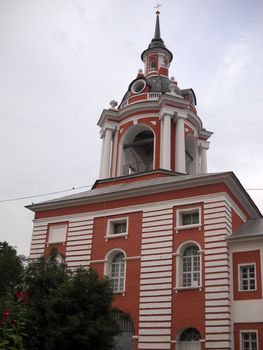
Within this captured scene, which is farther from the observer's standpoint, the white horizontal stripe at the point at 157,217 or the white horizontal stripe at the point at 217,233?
the white horizontal stripe at the point at 157,217

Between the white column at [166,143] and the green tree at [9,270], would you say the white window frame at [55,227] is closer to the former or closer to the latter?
the green tree at [9,270]

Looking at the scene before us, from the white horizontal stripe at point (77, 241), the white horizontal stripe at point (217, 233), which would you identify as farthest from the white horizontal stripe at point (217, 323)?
the white horizontal stripe at point (77, 241)

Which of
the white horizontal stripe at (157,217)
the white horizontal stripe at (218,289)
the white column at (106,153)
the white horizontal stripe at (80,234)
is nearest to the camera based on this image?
the white horizontal stripe at (218,289)

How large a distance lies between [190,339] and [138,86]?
19555 mm

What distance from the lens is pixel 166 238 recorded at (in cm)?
2538

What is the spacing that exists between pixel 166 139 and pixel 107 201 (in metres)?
6.24

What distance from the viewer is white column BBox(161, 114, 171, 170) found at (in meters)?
30.7

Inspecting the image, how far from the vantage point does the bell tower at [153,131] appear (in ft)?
105

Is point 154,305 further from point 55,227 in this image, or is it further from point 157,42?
point 157,42

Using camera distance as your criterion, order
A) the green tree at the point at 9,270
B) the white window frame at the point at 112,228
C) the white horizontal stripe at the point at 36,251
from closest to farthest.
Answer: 1. the green tree at the point at 9,270
2. the white window frame at the point at 112,228
3. the white horizontal stripe at the point at 36,251

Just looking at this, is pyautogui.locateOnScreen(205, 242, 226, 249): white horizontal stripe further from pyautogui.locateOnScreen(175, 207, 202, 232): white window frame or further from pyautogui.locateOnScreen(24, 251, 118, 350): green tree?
pyautogui.locateOnScreen(24, 251, 118, 350): green tree

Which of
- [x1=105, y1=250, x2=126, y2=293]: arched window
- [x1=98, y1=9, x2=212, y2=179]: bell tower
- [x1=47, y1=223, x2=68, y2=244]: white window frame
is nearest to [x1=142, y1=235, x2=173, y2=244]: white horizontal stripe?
[x1=105, y1=250, x2=126, y2=293]: arched window

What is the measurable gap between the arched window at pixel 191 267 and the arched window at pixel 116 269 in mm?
3539

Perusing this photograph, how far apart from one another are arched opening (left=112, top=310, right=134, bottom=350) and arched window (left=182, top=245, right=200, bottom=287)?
3.53m
